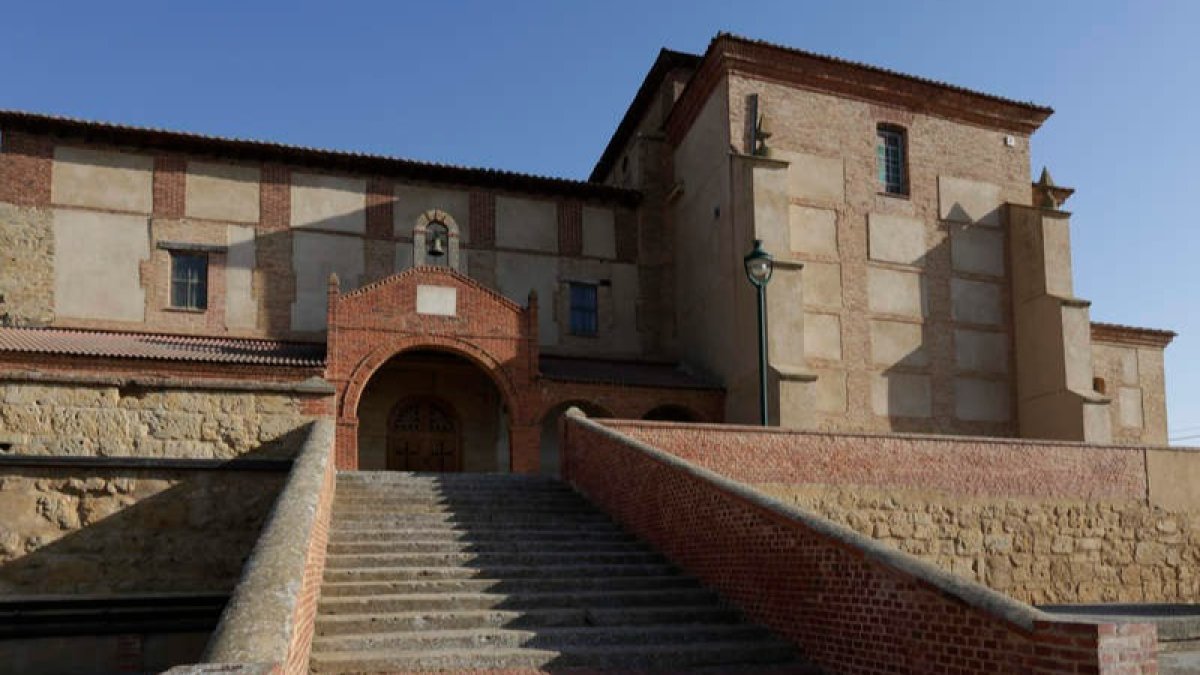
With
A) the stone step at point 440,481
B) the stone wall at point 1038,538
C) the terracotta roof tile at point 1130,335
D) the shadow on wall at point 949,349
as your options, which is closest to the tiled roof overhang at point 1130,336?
the terracotta roof tile at point 1130,335

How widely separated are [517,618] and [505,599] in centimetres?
43

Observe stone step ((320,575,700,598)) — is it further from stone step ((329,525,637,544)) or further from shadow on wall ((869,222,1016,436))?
shadow on wall ((869,222,1016,436))

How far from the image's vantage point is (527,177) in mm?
25047

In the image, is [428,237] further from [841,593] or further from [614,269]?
[841,593]

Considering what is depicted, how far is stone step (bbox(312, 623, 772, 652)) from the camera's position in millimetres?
7844

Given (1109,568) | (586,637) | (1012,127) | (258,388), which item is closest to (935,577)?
(586,637)

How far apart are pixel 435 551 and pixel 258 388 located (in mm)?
4285

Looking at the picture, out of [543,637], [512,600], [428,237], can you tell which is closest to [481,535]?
[512,600]

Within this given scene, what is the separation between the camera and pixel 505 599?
8.97 meters

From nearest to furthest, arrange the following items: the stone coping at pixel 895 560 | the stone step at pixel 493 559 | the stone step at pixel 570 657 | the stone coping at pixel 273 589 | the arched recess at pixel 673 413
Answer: the stone coping at pixel 273 589
the stone coping at pixel 895 560
the stone step at pixel 570 657
the stone step at pixel 493 559
the arched recess at pixel 673 413

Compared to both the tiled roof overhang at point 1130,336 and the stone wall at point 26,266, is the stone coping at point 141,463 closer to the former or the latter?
the stone wall at point 26,266

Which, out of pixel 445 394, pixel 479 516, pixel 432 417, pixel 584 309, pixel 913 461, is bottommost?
pixel 479 516

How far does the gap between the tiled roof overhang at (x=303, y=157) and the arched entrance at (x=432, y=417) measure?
4946 millimetres

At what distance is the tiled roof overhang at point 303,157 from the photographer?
70.8 feet
